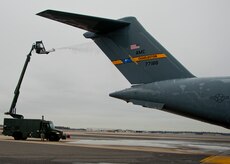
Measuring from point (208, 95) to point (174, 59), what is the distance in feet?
5.98

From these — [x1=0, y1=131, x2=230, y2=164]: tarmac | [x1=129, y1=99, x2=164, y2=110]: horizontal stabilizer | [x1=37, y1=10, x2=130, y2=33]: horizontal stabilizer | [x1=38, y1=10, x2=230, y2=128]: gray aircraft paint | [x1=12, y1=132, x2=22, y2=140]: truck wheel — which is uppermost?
[x1=37, y1=10, x2=130, y2=33]: horizontal stabilizer

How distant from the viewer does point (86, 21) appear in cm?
1096

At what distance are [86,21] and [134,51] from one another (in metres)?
2.10

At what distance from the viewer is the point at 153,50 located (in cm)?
1177

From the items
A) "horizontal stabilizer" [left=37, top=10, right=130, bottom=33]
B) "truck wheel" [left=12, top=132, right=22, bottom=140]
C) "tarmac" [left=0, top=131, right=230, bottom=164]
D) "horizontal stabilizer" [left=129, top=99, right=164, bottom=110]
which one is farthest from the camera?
"truck wheel" [left=12, top=132, right=22, bottom=140]

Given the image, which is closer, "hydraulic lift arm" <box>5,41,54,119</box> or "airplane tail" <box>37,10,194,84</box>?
"airplane tail" <box>37,10,194,84</box>

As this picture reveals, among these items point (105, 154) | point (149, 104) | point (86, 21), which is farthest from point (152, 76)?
point (105, 154)

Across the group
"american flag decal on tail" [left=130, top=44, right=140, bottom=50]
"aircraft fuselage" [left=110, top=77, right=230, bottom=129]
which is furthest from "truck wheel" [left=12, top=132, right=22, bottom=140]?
"american flag decal on tail" [left=130, top=44, right=140, bottom=50]

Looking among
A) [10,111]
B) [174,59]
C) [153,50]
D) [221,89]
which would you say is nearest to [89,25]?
[153,50]

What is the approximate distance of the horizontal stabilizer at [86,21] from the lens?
994 cm

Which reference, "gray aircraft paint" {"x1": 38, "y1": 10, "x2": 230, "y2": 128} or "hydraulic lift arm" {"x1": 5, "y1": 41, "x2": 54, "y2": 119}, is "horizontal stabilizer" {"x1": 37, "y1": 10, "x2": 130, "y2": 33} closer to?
"gray aircraft paint" {"x1": 38, "y1": 10, "x2": 230, "y2": 128}

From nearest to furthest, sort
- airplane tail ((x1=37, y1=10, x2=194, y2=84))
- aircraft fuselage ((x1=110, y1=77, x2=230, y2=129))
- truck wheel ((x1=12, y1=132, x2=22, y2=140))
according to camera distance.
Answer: aircraft fuselage ((x1=110, y1=77, x2=230, y2=129)) → airplane tail ((x1=37, y1=10, x2=194, y2=84)) → truck wheel ((x1=12, y1=132, x2=22, y2=140))

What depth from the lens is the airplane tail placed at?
11.7 metres

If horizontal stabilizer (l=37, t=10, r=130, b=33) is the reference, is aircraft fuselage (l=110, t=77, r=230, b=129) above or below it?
below
